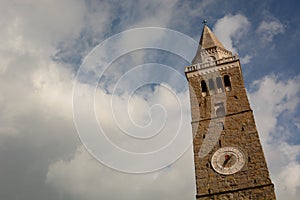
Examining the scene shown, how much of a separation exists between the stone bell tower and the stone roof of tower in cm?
118

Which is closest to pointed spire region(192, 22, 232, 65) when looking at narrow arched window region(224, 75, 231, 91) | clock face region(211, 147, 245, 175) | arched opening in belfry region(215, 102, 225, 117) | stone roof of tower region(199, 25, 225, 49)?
stone roof of tower region(199, 25, 225, 49)

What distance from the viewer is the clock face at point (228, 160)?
84.9 ft

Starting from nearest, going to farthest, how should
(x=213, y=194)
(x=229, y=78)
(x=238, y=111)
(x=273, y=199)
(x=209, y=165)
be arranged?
(x=273, y=199), (x=213, y=194), (x=209, y=165), (x=238, y=111), (x=229, y=78)

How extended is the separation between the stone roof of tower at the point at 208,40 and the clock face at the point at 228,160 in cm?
1431

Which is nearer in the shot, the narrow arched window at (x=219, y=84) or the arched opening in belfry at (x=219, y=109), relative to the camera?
the arched opening in belfry at (x=219, y=109)

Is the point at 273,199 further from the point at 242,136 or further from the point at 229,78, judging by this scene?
the point at 229,78

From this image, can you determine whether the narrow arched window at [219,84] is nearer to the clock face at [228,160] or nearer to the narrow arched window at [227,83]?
the narrow arched window at [227,83]

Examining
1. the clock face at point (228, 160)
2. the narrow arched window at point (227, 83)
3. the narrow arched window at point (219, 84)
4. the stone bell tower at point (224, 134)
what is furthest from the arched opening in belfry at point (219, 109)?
the clock face at point (228, 160)

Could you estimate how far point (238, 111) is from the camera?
95.7 ft

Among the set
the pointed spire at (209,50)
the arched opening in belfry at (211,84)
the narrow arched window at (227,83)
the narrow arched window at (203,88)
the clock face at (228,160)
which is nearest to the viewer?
the clock face at (228,160)

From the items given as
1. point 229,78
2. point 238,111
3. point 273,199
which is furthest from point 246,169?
point 229,78

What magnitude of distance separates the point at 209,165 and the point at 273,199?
5620 mm

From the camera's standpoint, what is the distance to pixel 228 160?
86.4ft

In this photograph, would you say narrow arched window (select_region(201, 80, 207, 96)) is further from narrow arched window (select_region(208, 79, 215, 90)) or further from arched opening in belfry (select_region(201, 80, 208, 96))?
narrow arched window (select_region(208, 79, 215, 90))
